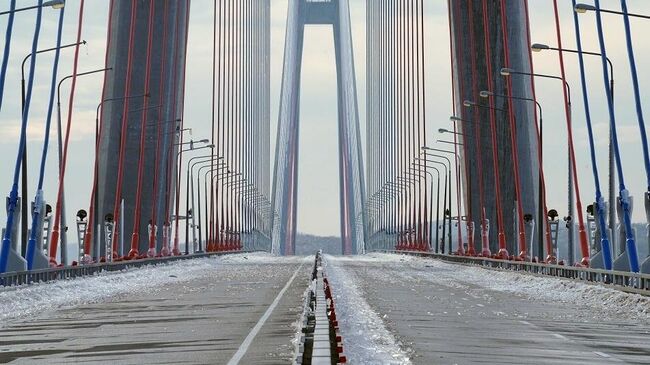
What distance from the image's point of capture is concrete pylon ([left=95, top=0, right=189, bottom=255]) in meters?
74.3

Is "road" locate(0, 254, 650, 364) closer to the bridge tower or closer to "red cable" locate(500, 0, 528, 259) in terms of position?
"red cable" locate(500, 0, 528, 259)

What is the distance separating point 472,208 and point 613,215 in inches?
1310

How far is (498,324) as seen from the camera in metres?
25.6

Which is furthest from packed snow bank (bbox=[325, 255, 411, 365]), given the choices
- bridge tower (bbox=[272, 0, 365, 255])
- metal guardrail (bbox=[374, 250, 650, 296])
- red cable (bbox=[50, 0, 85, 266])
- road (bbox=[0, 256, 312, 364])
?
bridge tower (bbox=[272, 0, 365, 255])

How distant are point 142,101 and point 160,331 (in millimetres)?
56277

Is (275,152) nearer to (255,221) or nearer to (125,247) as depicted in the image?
(255,221)

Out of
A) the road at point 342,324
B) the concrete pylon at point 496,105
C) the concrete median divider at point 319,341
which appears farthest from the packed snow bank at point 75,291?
the concrete pylon at point 496,105

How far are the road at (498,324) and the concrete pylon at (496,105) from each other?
941 inches

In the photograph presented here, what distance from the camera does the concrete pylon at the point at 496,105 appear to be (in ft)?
230

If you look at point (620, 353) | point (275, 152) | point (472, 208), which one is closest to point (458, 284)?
point (620, 353)

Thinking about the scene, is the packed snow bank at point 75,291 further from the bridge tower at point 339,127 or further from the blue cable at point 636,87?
the bridge tower at point 339,127

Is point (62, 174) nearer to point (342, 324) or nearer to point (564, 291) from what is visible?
point (564, 291)

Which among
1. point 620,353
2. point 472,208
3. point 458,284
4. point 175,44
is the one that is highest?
point 175,44

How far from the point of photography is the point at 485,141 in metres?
81.8
